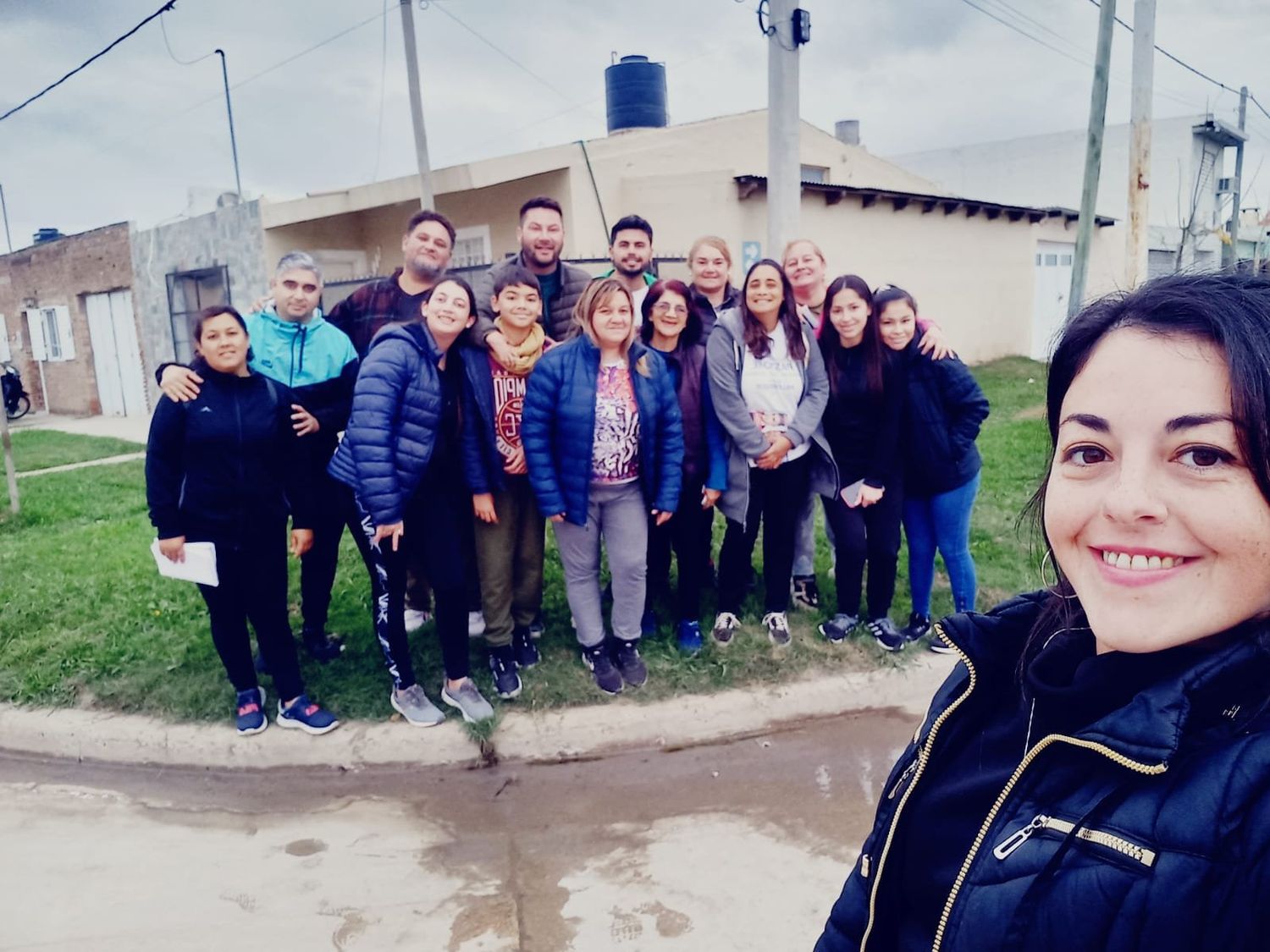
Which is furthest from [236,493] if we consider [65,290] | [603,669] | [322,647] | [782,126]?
[65,290]

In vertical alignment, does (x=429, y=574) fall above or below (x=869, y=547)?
above

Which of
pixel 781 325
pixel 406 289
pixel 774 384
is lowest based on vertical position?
pixel 774 384

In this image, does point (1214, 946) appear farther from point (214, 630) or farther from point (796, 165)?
point (796, 165)

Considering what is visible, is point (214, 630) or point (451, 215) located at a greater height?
Answer: point (451, 215)

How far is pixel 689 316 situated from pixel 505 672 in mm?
1892

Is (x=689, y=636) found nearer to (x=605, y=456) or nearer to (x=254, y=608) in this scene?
(x=605, y=456)

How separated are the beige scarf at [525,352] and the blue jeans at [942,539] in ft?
6.36

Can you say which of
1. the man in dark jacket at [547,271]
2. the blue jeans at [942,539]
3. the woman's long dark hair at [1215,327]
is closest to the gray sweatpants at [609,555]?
the man in dark jacket at [547,271]

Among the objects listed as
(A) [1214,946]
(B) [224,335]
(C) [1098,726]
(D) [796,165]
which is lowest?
(A) [1214,946]

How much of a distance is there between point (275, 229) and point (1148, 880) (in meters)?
13.9

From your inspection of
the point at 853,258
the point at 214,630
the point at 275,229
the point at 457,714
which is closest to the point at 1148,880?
the point at 457,714

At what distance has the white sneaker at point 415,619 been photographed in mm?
4734

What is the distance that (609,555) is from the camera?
412 cm

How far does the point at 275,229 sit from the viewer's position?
42.6ft
